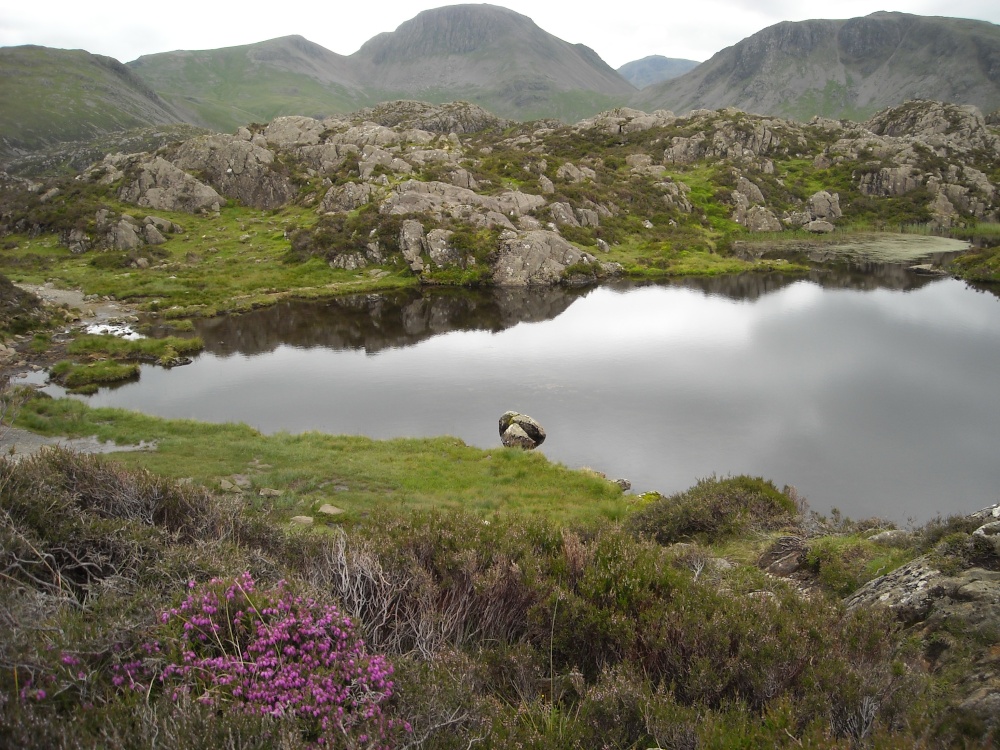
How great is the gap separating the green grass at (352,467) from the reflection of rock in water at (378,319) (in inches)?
718

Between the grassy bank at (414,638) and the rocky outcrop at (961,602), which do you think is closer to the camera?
the grassy bank at (414,638)

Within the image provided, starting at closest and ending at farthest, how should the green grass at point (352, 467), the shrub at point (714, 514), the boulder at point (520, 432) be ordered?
the shrub at point (714, 514) → the green grass at point (352, 467) → the boulder at point (520, 432)

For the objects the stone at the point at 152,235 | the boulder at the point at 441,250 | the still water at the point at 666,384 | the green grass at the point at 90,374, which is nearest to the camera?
the still water at the point at 666,384

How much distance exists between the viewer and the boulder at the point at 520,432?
1067 inches

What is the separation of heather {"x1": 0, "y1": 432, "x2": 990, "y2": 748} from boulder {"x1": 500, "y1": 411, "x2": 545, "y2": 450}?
56.6 feet

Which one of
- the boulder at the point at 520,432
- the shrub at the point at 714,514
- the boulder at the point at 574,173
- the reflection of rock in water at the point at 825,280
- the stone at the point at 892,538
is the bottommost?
the boulder at the point at 520,432

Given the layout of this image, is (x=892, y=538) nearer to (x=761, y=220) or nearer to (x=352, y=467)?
(x=352, y=467)

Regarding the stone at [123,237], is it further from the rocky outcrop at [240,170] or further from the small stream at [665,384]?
the small stream at [665,384]

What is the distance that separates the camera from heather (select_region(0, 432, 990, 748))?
4.73 m

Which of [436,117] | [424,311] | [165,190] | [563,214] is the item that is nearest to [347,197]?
[165,190]

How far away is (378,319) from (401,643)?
46.8 metres

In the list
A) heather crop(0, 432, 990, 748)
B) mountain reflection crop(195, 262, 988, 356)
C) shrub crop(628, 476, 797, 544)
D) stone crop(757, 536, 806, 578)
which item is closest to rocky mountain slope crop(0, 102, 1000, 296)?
mountain reflection crop(195, 262, 988, 356)

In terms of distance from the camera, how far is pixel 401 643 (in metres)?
7.02

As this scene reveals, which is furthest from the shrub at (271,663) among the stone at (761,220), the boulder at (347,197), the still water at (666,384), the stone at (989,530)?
the stone at (761,220)
